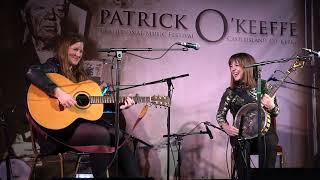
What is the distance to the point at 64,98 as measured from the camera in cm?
444

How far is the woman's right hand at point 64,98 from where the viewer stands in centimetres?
445

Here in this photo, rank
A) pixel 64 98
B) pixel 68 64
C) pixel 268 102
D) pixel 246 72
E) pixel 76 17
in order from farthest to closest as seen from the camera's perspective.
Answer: pixel 76 17 → pixel 246 72 → pixel 268 102 → pixel 68 64 → pixel 64 98

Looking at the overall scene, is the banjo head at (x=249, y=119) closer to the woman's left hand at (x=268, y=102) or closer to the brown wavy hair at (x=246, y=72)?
the woman's left hand at (x=268, y=102)

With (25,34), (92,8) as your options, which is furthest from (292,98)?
(25,34)

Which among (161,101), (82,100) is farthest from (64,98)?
(161,101)

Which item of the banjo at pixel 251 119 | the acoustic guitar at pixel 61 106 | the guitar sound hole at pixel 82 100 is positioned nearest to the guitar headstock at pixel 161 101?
the acoustic guitar at pixel 61 106

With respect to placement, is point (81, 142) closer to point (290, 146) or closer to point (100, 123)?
point (100, 123)

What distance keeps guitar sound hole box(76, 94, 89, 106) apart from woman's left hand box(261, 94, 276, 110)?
191cm

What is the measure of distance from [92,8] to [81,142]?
218cm

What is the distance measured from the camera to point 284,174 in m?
3.48

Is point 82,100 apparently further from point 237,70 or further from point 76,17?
point 237,70

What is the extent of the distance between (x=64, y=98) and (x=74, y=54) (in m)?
0.59

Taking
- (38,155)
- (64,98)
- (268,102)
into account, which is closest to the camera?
(64,98)

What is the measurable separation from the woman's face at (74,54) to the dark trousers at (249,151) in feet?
6.26
